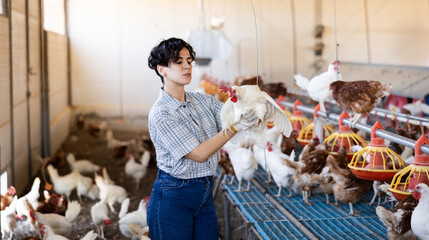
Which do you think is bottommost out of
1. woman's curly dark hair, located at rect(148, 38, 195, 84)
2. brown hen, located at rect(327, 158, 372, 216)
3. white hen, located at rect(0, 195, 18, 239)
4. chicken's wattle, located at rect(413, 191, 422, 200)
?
white hen, located at rect(0, 195, 18, 239)

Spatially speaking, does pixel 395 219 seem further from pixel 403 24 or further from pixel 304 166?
pixel 403 24

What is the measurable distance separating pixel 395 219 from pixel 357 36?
4.60 metres

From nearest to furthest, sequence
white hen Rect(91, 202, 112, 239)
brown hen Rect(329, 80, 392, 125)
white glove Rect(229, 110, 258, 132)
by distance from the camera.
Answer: white glove Rect(229, 110, 258, 132)
brown hen Rect(329, 80, 392, 125)
white hen Rect(91, 202, 112, 239)

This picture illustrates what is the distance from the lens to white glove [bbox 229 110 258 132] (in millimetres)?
1688

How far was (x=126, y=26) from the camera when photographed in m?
9.25

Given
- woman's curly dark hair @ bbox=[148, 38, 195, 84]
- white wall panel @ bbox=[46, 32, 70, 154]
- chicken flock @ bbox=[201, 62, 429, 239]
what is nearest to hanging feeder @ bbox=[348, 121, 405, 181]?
chicken flock @ bbox=[201, 62, 429, 239]

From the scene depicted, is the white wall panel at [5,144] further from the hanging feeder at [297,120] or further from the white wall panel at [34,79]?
the hanging feeder at [297,120]

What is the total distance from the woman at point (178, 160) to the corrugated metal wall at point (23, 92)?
2.39m

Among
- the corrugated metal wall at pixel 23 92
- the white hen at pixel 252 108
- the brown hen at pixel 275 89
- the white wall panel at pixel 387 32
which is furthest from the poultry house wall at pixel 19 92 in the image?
the white wall panel at pixel 387 32

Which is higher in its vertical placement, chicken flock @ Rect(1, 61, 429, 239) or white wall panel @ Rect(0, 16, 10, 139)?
white wall panel @ Rect(0, 16, 10, 139)

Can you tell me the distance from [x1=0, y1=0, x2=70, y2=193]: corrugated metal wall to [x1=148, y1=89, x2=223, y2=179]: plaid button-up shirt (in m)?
2.42

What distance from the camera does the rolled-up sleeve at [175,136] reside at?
1777 millimetres

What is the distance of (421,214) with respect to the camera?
1.77 m

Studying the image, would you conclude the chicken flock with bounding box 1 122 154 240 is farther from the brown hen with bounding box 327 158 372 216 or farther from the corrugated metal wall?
the brown hen with bounding box 327 158 372 216
